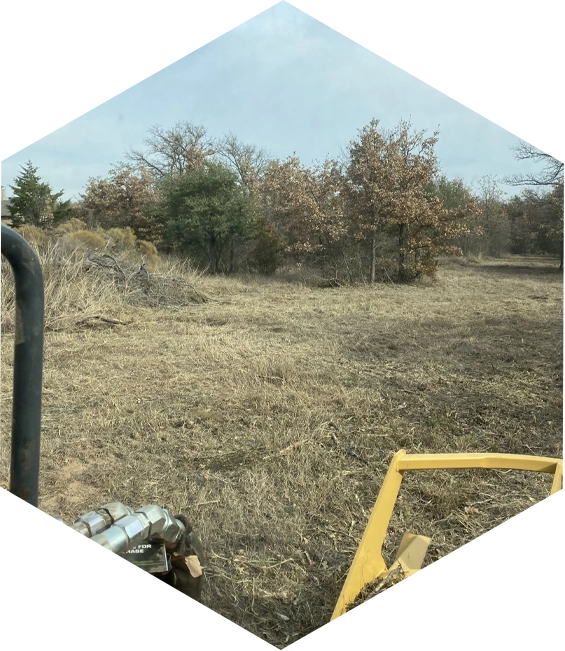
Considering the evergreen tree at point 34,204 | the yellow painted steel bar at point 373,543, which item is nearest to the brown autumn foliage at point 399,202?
the evergreen tree at point 34,204

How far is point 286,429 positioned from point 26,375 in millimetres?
3344

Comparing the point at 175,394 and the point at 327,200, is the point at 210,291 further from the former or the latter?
the point at 175,394

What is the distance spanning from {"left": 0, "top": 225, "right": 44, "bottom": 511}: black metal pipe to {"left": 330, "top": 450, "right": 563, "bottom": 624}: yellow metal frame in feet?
2.35

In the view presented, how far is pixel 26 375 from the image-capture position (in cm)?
87

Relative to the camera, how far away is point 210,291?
41.6 ft

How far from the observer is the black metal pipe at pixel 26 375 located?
2.82ft

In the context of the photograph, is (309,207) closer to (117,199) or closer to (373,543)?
(117,199)

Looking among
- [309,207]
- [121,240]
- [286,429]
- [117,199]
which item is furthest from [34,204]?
[286,429]

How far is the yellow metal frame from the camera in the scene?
52.9 inches

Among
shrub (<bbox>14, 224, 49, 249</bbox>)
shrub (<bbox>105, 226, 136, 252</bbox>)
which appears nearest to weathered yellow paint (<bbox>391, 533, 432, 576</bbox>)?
shrub (<bbox>14, 224, 49, 249</bbox>)

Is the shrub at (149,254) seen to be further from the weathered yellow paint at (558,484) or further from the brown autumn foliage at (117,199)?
the weathered yellow paint at (558,484)

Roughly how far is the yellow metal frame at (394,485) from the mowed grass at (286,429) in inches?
22.9

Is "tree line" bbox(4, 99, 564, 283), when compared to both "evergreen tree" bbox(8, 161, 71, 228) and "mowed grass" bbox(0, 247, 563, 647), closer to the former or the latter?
"evergreen tree" bbox(8, 161, 71, 228)

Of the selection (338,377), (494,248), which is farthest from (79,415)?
(494,248)
